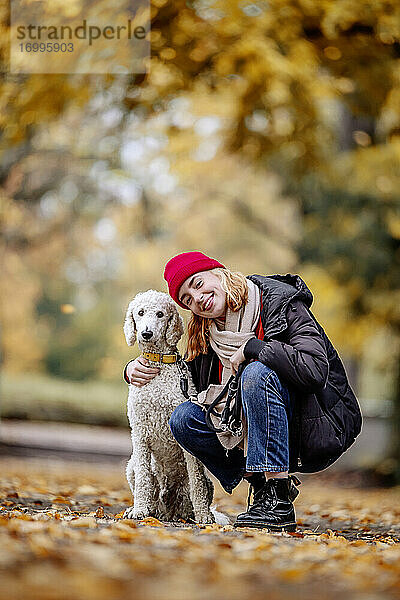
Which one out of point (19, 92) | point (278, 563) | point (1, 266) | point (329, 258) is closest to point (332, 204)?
point (329, 258)

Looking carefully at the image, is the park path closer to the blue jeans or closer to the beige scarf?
the blue jeans

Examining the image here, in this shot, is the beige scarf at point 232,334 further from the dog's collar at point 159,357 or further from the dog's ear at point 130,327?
the dog's ear at point 130,327

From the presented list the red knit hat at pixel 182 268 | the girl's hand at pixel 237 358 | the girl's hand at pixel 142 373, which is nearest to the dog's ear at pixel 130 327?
the girl's hand at pixel 142 373

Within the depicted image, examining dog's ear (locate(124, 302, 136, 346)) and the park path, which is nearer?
the park path

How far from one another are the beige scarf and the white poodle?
0.44 feet

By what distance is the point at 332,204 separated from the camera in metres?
7.99

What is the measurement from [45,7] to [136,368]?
3657 millimetres

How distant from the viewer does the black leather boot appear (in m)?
2.74

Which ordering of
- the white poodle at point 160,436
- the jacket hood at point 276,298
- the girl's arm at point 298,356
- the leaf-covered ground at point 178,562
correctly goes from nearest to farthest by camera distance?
the leaf-covered ground at point 178,562 → the girl's arm at point 298,356 → the jacket hood at point 276,298 → the white poodle at point 160,436

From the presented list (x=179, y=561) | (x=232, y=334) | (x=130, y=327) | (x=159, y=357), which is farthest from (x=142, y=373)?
(x=179, y=561)

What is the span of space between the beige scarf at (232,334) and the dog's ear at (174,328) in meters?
0.14

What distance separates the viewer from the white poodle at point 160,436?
2.94 meters

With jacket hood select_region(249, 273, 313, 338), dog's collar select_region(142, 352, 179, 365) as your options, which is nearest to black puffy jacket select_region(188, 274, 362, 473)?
jacket hood select_region(249, 273, 313, 338)

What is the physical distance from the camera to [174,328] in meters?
2.98
